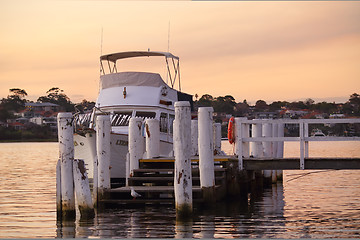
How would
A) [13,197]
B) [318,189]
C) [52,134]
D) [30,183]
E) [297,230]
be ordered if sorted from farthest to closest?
[52,134]
[30,183]
[318,189]
[13,197]
[297,230]

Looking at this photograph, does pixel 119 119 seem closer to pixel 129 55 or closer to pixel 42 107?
pixel 129 55

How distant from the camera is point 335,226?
14969mm

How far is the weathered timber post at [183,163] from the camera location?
14.7 meters

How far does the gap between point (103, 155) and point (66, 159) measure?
7.71 ft

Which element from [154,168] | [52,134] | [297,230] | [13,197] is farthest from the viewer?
[52,134]

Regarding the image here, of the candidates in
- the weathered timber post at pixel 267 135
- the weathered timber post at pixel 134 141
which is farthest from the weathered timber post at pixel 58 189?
the weathered timber post at pixel 267 135

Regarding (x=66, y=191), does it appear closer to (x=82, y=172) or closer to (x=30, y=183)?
(x=82, y=172)

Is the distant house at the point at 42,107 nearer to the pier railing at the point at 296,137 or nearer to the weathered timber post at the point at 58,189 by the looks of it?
the pier railing at the point at 296,137

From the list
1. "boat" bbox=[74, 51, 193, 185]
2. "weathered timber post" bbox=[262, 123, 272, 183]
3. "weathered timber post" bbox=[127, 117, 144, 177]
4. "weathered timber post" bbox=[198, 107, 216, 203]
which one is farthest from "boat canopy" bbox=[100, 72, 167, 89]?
"weathered timber post" bbox=[198, 107, 216, 203]

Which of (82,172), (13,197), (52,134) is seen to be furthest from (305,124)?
(52,134)

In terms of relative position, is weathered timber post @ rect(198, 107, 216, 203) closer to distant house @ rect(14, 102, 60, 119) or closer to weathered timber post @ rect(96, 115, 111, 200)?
weathered timber post @ rect(96, 115, 111, 200)

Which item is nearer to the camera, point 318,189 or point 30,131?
point 318,189

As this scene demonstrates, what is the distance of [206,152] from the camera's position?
15766 millimetres

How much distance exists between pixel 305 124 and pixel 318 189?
8815mm
